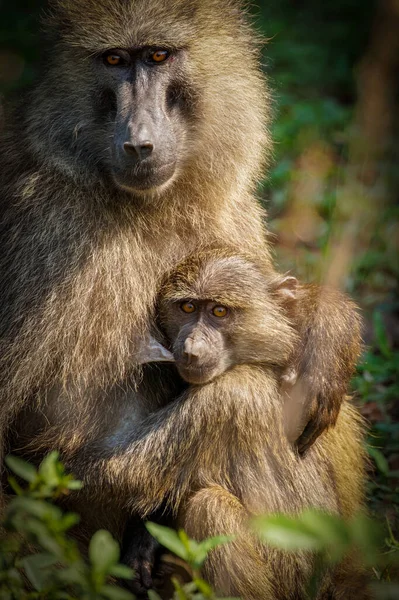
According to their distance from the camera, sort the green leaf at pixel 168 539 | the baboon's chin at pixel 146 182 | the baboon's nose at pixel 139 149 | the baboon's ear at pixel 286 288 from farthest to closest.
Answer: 1. the baboon's ear at pixel 286 288
2. the baboon's chin at pixel 146 182
3. the baboon's nose at pixel 139 149
4. the green leaf at pixel 168 539

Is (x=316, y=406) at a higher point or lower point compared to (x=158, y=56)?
lower

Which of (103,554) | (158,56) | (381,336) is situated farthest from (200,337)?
(381,336)

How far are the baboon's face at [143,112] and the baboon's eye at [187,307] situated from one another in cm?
49

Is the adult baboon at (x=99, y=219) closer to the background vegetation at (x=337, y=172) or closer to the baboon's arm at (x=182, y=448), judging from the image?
the baboon's arm at (x=182, y=448)

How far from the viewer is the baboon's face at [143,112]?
3.42 metres

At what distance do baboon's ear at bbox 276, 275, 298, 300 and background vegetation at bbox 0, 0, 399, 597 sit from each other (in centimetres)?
41

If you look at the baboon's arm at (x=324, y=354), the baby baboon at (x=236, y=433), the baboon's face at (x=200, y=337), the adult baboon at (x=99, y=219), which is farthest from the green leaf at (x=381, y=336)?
the baboon's face at (x=200, y=337)

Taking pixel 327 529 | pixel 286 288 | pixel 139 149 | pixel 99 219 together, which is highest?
pixel 139 149

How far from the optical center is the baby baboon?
345cm

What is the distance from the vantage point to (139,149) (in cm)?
339

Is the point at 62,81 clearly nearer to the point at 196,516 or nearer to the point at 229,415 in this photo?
the point at 229,415

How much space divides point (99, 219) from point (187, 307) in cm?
50

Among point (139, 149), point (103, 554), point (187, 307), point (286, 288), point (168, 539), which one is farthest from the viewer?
point (286, 288)

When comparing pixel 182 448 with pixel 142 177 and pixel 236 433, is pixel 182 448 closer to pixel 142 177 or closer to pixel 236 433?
pixel 236 433
